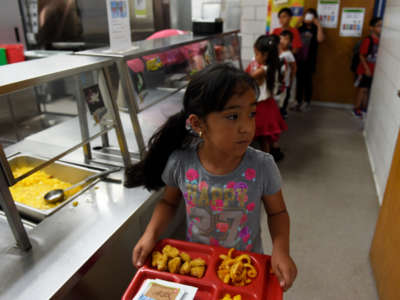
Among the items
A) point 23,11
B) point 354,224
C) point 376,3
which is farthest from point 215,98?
point 376,3

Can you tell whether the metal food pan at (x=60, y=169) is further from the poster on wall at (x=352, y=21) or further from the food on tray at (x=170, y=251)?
Answer: the poster on wall at (x=352, y=21)

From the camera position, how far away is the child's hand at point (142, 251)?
1.00 meters

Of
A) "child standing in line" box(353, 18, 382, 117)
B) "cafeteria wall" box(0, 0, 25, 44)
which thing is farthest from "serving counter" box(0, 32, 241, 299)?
"child standing in line" box(353, 18, 382, 117)

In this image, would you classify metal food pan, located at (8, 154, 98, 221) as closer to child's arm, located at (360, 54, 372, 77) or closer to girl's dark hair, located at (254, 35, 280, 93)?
girl's dark hair, located at (254, 35, 280, 93)

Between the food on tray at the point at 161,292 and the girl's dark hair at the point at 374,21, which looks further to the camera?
the girl's dark hair at the point at 374,21

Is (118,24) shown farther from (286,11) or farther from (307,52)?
(307,52)

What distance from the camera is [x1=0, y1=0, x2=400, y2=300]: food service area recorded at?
97 cm

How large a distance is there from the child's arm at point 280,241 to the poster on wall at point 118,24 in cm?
118

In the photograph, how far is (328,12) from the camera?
527 cm

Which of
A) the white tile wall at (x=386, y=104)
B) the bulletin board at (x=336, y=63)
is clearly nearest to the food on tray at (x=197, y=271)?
the white tile wall at (x=386, y=104)

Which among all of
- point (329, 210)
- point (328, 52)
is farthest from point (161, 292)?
point (328, 52)

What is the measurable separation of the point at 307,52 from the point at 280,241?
4.90m

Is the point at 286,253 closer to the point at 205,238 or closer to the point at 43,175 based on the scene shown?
the point at 205,238

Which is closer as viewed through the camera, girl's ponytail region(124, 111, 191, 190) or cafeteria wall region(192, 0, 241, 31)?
girl's ponytail region(124, 111, 191, 190)
